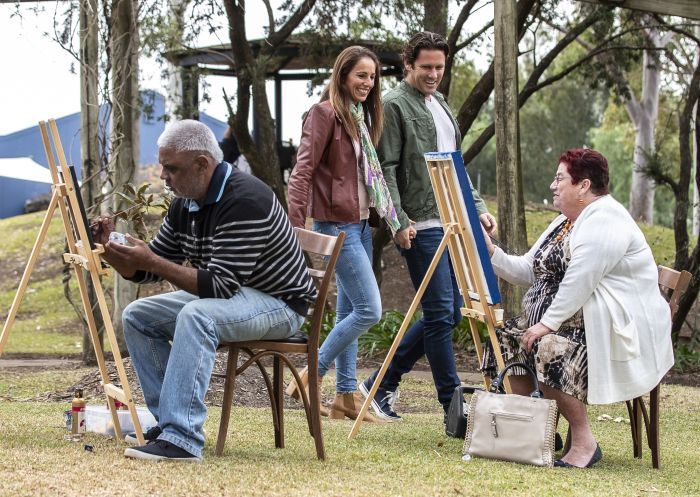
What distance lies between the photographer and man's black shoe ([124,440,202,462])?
4.35 meters

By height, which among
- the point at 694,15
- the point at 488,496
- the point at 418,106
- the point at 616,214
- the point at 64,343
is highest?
the point at 694,15

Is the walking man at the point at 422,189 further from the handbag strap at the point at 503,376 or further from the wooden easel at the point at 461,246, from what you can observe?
the handbag strap at the point at 503,376

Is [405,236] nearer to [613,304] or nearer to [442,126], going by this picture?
[442,126]

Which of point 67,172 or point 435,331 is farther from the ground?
point 67,172

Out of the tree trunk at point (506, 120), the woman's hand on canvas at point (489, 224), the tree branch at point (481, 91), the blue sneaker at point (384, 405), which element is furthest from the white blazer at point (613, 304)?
the tree branch at point (481, 91)

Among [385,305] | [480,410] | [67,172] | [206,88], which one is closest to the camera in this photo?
[67,172]

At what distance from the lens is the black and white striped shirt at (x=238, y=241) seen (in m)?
4.48

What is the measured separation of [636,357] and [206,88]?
26.2 ft

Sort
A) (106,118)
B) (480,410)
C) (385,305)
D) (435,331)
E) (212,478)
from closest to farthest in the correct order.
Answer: (212,478)
(480,410)
(435,331)
(106,118)
(385,305)

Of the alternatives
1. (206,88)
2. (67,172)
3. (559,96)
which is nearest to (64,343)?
(206,88)

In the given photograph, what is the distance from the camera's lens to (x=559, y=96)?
163 ft

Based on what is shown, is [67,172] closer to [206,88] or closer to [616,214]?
[616,214]

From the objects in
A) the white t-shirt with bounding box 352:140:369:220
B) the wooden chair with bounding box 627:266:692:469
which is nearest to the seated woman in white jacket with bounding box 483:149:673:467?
the wooden chair with bounding box 627:266:692:469

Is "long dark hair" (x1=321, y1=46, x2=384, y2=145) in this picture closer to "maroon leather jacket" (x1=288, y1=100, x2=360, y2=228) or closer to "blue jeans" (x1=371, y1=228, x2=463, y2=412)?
"maroon leather jacket" (x1=288, y1=100, x2=360, y2=228)
